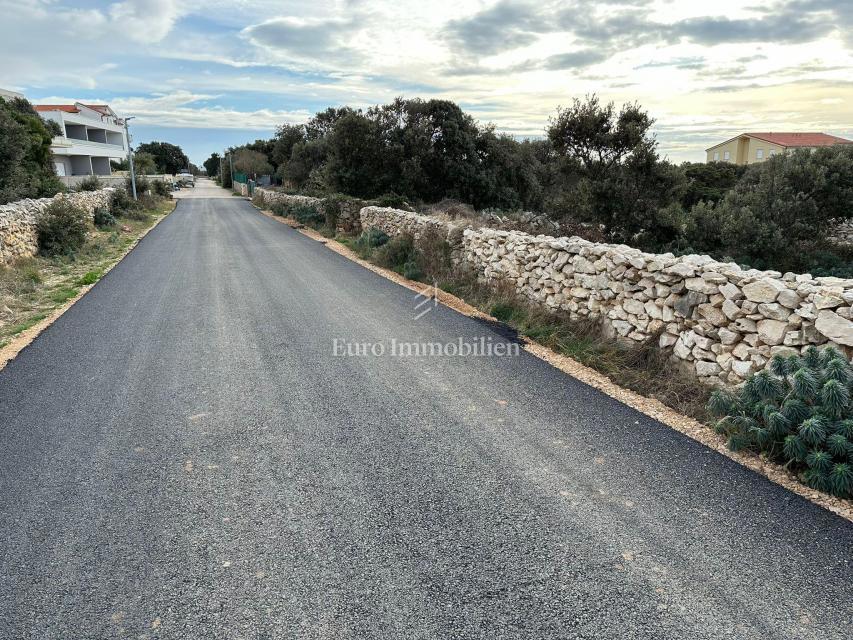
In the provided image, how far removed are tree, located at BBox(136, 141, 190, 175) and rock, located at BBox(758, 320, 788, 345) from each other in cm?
10493

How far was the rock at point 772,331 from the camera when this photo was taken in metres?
4.74

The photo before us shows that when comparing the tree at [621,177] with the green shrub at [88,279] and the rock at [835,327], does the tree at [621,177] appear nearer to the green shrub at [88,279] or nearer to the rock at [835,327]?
the rock at [835,327]

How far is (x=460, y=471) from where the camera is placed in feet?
13.5

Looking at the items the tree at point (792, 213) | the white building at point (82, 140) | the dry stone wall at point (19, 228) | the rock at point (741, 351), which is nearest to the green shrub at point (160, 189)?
the white building at point (82, 140)

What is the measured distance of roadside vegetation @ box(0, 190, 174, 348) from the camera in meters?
8.91

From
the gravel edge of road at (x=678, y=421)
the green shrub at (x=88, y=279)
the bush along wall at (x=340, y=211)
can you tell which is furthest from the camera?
the bush along wall at (x=340, y=211)

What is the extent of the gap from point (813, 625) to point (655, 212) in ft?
35.6

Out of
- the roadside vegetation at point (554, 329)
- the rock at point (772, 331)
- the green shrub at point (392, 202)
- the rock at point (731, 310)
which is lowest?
the roadside vegetation at point (554, 329)

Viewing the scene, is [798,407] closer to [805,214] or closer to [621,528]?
[621,528]

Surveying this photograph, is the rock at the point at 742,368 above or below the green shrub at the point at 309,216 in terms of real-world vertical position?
below

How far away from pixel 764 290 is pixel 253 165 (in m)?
61.7

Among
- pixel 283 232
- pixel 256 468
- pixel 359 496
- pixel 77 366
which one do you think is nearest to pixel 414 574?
pixel 359 496

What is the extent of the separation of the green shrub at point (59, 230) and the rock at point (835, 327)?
53.5 feet

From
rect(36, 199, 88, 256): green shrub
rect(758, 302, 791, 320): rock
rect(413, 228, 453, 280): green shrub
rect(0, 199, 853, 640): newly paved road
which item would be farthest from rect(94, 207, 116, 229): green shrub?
rect(758, 302, 791, 320): rock
